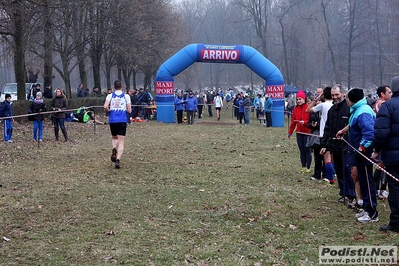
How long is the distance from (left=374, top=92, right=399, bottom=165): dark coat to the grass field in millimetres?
1043

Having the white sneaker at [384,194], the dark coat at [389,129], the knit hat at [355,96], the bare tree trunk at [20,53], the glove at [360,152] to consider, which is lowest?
the white sneaker at [384,194]

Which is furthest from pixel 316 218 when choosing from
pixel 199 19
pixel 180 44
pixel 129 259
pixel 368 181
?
pixel 199 19

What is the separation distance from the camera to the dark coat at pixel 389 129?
6.63 metres

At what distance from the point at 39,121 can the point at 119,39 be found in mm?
17676

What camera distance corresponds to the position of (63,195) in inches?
→ 353

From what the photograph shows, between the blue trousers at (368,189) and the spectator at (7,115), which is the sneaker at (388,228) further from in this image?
the spectator at (7,115)

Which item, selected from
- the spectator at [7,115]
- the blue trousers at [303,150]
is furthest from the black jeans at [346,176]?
the spectator at [7,115]

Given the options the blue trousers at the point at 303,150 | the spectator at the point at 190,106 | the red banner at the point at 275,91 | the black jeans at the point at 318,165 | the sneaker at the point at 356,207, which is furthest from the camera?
the red banner at the point at 275,91

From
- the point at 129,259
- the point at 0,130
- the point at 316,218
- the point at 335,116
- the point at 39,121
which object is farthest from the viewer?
the point at 0,130

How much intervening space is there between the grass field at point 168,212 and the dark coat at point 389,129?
1043 mm

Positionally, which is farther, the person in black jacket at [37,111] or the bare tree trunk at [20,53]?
the bare tree trunk at [20,53]

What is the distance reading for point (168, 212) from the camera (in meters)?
7.93

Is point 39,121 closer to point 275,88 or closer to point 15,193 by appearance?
point 15,193

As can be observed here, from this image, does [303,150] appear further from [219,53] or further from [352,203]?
[219,53]
